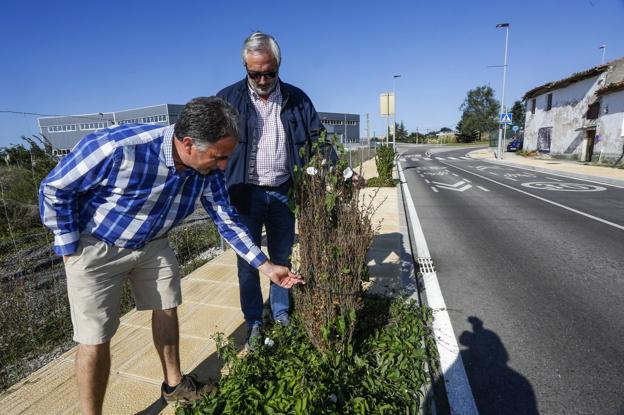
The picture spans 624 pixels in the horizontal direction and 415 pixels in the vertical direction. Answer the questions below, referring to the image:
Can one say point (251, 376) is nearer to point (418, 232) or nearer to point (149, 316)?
point (149, 316)

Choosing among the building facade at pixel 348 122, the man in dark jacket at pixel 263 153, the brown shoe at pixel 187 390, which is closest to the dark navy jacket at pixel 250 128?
the man in dark jacket at pixel 263 153

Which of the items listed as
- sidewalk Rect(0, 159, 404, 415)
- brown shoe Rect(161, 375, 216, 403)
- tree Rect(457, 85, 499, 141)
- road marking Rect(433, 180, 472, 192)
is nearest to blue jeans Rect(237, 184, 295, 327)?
sidewalk Rect(0, 159, 404, 415)

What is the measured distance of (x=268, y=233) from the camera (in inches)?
106

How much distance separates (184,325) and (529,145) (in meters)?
33.2

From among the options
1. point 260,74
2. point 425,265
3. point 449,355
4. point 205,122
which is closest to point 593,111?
point 425,265

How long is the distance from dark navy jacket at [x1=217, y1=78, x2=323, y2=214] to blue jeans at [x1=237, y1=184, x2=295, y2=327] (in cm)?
8

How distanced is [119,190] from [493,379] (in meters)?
2.64

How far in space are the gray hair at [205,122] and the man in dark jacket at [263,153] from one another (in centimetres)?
77

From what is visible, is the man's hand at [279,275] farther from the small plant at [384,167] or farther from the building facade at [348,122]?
the building facade at [348,122]

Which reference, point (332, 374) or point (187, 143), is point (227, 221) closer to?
point (187, 143)

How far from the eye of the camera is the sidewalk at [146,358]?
2062 mm

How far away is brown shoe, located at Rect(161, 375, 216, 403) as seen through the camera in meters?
2.02

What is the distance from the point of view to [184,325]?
2.96 m

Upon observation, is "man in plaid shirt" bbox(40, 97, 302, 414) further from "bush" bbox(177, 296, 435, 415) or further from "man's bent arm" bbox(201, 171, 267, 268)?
"bush" bbox(177, 296, 435, 415)
